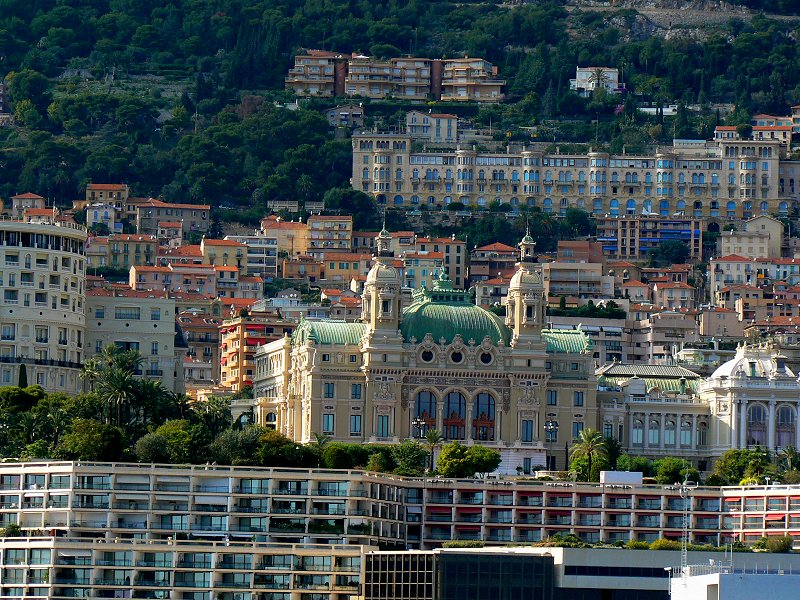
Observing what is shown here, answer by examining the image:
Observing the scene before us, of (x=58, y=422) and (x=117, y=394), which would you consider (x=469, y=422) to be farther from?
(x=58, y=422)

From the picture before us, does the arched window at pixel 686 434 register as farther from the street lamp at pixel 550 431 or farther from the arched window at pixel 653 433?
the street lamp at pixel 550 431

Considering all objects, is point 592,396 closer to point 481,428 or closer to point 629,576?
point 481,428

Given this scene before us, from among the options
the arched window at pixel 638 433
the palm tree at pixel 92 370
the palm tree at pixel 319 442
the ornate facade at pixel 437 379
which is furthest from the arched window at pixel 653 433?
the palm tree at pixel 92 370

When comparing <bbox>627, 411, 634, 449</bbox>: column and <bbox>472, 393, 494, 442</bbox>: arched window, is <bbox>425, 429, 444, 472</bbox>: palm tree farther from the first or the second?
<bbox>627, 411, 634, 449</bbox>: column

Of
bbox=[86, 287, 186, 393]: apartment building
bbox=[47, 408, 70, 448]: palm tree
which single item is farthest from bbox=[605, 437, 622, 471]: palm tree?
bbox=[47, 408, 70, 448]: palm tree

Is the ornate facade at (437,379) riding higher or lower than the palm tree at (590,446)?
higher

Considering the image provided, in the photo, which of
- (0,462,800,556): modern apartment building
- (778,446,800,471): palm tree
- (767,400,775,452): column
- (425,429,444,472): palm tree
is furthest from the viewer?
(767,400,775,452): column

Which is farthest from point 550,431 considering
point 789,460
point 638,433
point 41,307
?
point 41,307
